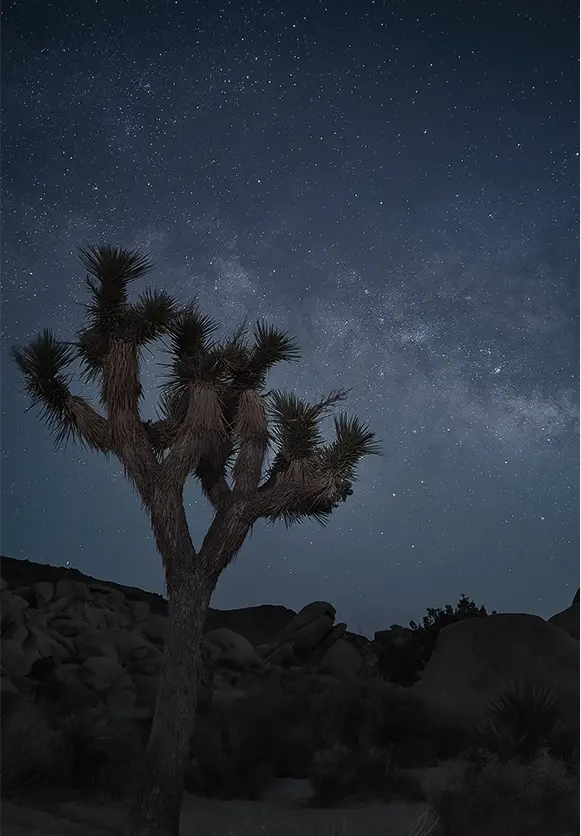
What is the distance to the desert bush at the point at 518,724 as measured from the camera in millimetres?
11422

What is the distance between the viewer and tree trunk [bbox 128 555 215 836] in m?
8.11

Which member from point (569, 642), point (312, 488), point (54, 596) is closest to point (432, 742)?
point (569, 642)

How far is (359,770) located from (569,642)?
6.85 metres

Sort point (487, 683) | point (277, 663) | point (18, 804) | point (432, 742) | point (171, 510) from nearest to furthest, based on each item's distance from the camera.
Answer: point (18, 804) → point (171, 510) → point (432, 742) → point (487, 683) → point (277, 663)

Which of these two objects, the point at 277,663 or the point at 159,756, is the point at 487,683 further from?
the point at 159,756

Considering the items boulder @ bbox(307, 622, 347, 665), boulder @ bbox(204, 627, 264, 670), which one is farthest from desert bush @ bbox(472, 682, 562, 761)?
boulder @ bbox(307, 622, 347, 665)

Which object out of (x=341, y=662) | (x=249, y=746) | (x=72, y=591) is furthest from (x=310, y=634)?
(x=249, y=746)

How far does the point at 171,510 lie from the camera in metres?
9.30

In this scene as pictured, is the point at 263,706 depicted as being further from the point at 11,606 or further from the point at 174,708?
the point at 11,606

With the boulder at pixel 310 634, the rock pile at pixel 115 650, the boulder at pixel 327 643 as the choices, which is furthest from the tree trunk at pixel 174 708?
the boulder at pixel 310 634

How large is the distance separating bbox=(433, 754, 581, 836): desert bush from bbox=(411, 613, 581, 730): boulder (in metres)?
5.62

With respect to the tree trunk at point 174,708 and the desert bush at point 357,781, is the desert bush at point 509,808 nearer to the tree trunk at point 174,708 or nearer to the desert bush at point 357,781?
the desert bush at point 357,781

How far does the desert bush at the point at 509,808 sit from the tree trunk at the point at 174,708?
2.68 metres

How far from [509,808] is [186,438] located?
17.1 feet
